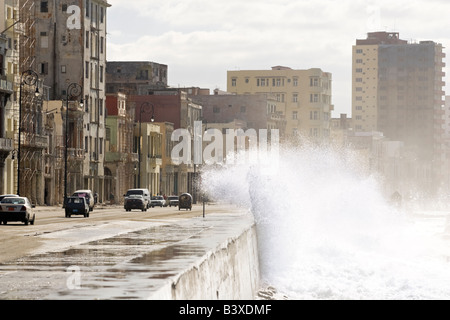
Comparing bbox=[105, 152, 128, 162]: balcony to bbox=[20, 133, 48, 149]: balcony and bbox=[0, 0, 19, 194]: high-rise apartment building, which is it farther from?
bbox=[0, 0, 19, 194]: high-rise apartment building

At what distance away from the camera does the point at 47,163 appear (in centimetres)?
9794

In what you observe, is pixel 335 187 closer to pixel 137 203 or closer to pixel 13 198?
pixel 137 203

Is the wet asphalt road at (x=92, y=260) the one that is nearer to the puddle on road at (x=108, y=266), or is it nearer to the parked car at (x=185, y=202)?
the puddle on road at (x=108, y=266)

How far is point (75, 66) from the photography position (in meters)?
112

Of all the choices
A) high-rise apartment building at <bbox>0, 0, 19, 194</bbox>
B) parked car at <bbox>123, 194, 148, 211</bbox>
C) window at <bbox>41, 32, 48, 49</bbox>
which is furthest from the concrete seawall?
window at <bbox>41, 32, 48, 49</bbox>

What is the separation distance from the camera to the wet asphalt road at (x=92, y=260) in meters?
18.8

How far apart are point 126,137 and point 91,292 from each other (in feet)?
352

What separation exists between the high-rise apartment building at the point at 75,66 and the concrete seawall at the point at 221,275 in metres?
72.1

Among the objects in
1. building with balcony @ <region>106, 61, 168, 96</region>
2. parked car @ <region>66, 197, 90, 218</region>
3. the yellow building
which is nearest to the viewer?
parked car @ <region>66, 197, 90, 218</region>

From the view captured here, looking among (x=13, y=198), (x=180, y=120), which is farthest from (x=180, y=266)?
(x=180, y=120)

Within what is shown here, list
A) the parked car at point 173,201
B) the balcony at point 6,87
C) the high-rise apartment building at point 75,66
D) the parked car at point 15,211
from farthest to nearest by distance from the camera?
1. the parked car at point 173,201
2. the high-rise apartment building at point 75,66
3. the balcony at point 6,87
4. the parked car at point 15,211

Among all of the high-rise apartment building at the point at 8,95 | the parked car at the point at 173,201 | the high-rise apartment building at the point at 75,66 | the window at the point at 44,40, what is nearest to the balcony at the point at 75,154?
the high-rise apartment building at the point at 75,66

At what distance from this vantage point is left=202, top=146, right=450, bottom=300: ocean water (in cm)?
4044

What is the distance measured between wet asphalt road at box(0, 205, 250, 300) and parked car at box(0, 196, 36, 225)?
608 centimetres
